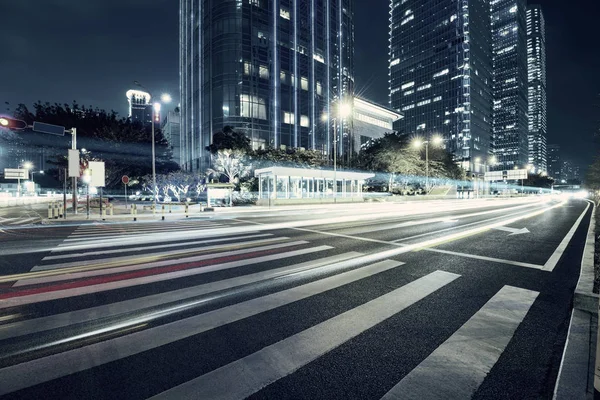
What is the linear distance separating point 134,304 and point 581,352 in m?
5.34

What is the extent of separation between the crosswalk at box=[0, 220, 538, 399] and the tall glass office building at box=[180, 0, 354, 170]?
A: 44.3 meters

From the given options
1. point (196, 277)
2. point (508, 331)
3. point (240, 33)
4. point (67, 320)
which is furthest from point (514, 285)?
point (240, 33)

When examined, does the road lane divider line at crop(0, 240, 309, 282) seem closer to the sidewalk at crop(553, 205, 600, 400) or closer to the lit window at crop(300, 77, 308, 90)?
the sidewalk at crop(553, 205, 600, 400)

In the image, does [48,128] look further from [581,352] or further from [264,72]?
[264,72]

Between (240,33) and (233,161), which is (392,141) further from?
(240,33)

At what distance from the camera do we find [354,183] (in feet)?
139

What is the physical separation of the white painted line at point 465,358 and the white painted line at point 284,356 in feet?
2.60

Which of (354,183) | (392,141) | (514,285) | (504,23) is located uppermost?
(504,23)

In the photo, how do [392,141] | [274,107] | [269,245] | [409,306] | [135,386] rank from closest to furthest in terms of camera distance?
[135,386] < [409,306] < [269,245] < [392,141] < [274,107]

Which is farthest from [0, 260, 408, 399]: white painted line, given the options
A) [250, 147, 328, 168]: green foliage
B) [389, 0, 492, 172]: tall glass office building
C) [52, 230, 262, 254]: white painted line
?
[389, 0, 492, 172]: tall glass office building

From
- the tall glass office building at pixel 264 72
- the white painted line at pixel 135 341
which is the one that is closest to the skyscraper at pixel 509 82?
the tall glass office building at pixel 264 72

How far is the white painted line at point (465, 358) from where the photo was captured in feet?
7.26

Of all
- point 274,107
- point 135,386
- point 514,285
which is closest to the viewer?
point 135,386

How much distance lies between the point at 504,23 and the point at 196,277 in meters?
233
